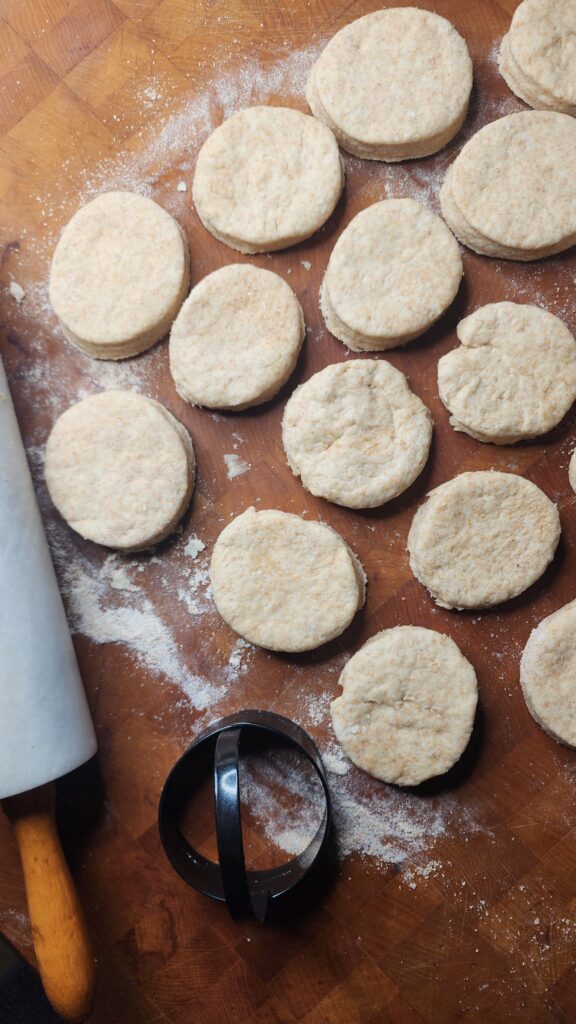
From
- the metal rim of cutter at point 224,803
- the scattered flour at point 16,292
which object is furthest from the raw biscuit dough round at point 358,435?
the scattered flour at point 16,292

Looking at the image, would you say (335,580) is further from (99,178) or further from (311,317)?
(99,178)

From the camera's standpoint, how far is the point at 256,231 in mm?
1898

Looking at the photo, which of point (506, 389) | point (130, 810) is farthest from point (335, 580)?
point (130, 810)

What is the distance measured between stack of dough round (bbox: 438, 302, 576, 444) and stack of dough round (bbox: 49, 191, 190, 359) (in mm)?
696

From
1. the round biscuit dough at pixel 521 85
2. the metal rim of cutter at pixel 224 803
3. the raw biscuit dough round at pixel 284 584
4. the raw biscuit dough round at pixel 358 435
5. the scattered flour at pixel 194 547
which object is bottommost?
the metal rim of cutter at pixel 224 803

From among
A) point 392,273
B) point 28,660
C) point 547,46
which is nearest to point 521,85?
point 547,46

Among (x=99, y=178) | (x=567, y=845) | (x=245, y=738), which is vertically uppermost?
(x=99, y=178)

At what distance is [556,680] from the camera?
73.6 inches

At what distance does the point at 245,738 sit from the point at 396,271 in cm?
116

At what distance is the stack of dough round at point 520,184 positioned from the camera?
1.88 meters

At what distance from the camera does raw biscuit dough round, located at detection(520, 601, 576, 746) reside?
6.10ft

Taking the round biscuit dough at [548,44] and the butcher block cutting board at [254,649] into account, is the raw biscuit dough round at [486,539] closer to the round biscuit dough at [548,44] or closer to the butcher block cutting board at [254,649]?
the butcher block cutting board at [254,649]

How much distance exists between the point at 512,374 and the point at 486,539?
391 mm

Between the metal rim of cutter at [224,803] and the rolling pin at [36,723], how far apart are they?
228 millimetres
